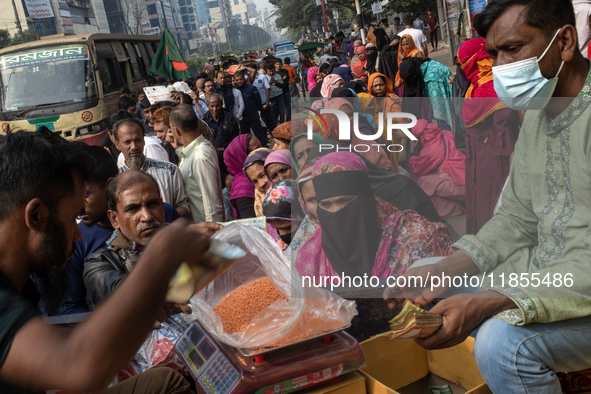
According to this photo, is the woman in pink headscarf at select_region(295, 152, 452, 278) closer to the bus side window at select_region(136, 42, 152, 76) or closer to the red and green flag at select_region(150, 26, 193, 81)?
the red and green flag at select_region(150, 26, 193, 81)

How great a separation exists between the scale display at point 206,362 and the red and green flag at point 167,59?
1042 cm

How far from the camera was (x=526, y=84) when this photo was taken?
64.1 inches

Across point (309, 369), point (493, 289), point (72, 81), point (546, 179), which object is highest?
point (72, 81)

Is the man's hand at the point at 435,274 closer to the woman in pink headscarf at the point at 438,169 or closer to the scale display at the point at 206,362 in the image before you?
the woman in pink headscarf at the point at 438,169

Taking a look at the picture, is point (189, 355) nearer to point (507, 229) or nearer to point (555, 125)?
point (507, 229)

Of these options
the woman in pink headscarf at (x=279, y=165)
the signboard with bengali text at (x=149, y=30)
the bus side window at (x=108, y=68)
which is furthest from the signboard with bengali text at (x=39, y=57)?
the signboard with bengali text at (x=149, y=30)

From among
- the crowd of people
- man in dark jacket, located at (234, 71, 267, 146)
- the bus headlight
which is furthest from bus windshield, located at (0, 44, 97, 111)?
the crowd of people

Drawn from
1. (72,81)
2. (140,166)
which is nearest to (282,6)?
(72,81)

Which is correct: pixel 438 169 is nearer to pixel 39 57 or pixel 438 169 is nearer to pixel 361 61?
pixel 361 61

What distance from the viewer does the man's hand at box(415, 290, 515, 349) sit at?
1516 millimetres

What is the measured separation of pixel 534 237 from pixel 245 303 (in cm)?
127

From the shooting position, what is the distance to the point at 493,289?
156 cm

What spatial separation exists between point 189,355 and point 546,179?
5.40 feet

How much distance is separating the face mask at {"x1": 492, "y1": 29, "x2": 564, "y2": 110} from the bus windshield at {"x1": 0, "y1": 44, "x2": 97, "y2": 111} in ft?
33.0
